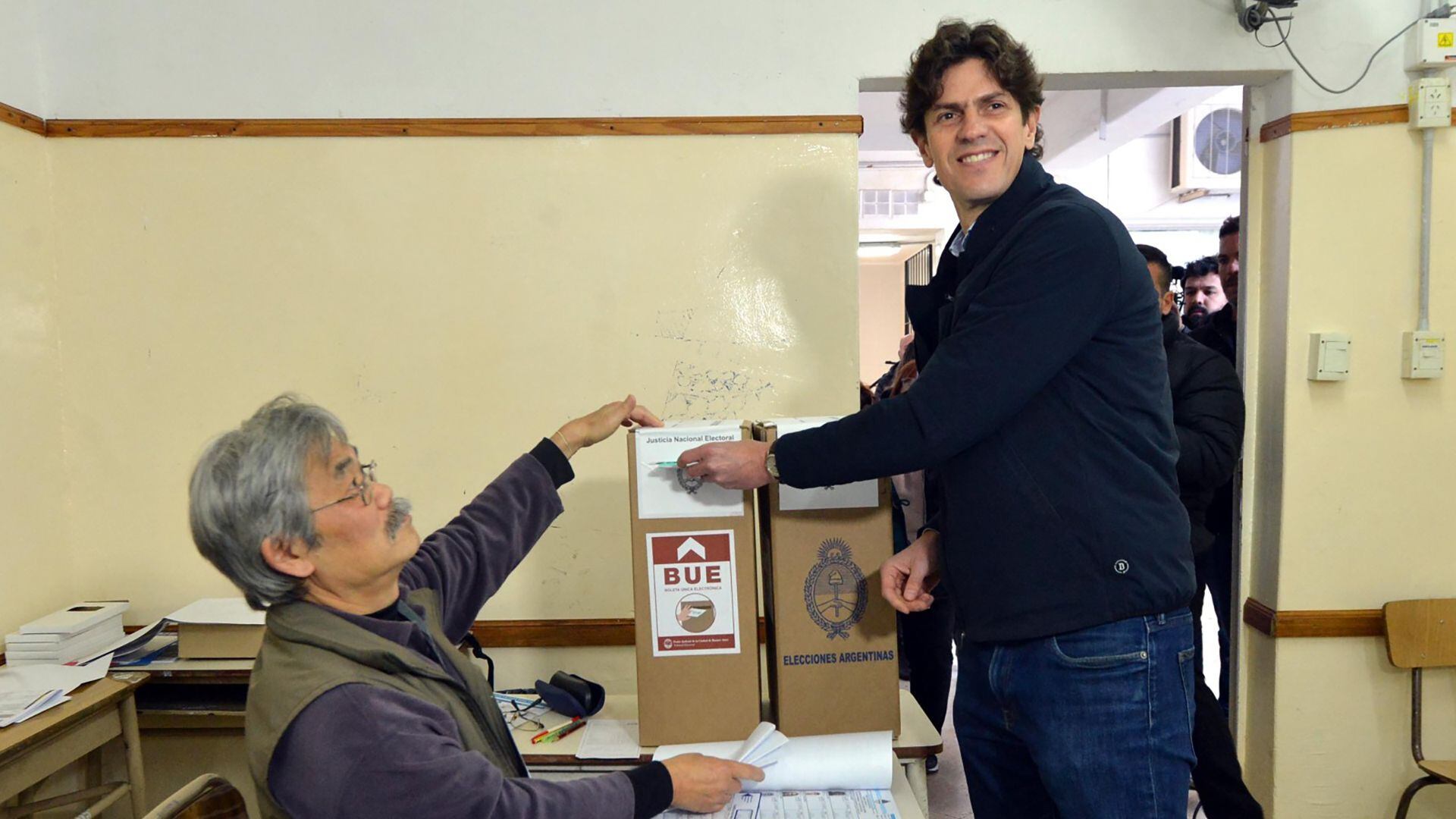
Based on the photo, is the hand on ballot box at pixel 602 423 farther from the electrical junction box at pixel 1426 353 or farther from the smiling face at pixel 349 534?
the electrical junction box at pixel 1426 353

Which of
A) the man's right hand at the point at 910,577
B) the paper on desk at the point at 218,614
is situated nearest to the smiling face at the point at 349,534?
the man's right hand at the point at 910,577

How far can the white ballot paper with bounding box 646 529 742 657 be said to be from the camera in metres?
1.42

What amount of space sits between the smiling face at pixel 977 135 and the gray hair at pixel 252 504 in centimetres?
97

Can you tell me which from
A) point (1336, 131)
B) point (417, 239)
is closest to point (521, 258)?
point (417, 239)

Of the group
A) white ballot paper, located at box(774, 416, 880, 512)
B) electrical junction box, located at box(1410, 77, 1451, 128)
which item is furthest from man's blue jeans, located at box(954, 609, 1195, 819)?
electrical junction box, located at box(1410, 77, 1451, 128)

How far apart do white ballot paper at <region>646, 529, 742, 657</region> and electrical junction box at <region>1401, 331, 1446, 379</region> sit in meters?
1.99

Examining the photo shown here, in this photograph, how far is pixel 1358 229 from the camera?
2.35 meters

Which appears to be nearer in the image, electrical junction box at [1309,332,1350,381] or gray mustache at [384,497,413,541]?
gray mustache at [384,497,413,541]

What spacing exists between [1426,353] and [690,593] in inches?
82.1

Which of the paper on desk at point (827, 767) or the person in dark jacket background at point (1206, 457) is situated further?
the person in dark jacket background at point (1206, 457)

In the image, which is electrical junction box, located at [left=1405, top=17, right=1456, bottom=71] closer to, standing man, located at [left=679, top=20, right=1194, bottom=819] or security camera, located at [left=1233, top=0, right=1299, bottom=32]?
security camera, located at [left=1233, top=0, right=1299, bottom=32]

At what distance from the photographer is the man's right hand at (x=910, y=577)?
1.37 metres

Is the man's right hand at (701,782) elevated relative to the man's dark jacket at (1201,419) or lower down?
lower down

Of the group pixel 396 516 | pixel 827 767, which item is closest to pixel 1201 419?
pixel 827 767
